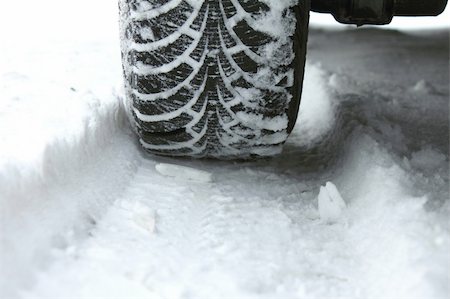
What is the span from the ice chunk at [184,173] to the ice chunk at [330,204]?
22cm

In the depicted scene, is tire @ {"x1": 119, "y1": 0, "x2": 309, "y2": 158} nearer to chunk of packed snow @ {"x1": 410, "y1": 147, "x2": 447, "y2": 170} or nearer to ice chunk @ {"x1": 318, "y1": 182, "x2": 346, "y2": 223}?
ice chunk @ {"x1": 318, "y1": 182, "x2": 346, "y2": 223}

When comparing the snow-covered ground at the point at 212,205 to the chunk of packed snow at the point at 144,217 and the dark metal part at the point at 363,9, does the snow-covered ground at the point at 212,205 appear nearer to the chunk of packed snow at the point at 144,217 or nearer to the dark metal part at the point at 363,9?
the chunk of packed snow at the point at 144,217

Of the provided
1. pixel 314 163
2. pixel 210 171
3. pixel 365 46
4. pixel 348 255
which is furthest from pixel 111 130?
pixel 365 46

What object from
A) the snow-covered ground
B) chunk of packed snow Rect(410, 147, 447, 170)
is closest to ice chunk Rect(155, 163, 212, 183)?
the snow-covered ground

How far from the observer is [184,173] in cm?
123

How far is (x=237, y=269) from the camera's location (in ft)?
3.00

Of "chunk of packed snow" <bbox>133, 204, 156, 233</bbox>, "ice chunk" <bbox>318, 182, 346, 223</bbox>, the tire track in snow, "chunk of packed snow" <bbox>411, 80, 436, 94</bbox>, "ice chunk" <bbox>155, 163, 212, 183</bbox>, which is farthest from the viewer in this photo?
"chunk of packed snow" <bbox>411, 80, 436, 94</bbox>

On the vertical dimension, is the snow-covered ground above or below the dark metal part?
below

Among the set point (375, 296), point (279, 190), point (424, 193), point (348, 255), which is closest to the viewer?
point (375, 296)

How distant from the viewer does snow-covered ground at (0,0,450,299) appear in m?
0.86

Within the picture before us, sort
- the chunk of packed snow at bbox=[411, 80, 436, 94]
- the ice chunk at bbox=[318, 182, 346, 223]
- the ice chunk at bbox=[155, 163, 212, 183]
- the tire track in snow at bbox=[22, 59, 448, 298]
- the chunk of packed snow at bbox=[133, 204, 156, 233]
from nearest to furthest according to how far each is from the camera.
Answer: the tire track in snow at bbox=[22, 59, 448, 298], the chunk of packed snow at bbox=[133, 204, 156, 233], the ice chunk at bbox=[318, 182, 346, 223], the ice chunk at bbox=[155, 163, 212, 183], the chunk of packed snow at bbox=[411, 80, 436, 94]

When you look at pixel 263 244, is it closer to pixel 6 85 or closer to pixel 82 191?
pixel 82 191

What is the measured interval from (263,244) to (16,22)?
152 centimetres

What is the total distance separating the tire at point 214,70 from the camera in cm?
111
